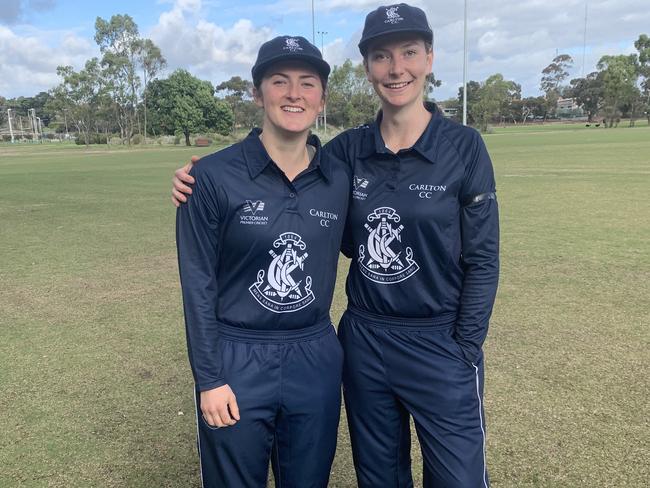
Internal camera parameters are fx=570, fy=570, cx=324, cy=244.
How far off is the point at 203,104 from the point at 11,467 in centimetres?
7333

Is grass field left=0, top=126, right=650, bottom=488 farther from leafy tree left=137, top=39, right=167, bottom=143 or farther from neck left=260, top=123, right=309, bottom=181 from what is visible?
leafy tree left=137, top=39, right=167, bottom=143

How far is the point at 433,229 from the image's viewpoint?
2574 millimetres

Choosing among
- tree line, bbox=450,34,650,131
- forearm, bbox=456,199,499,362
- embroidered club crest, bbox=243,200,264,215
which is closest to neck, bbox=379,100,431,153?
forearm, bbox=456,199,499,362

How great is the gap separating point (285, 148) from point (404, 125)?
23.3 inches

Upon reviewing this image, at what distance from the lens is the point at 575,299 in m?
6.53

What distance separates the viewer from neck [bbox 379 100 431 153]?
8.81 feet

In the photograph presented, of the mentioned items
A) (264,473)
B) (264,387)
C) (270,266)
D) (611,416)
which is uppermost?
(270,266)

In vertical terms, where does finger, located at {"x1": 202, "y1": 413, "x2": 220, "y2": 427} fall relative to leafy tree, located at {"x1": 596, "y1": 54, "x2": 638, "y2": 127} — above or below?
below

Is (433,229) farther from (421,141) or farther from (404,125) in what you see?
(404,125)

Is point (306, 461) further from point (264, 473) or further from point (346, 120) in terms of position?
point (346, 120)

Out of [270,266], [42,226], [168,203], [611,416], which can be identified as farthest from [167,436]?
[168,203]

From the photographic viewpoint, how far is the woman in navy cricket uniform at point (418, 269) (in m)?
2.57

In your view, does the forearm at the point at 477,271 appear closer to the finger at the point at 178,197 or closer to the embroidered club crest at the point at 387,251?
the embroidered club crest at the point at 387,251

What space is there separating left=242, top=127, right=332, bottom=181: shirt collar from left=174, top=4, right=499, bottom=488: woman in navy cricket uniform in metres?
0.22
